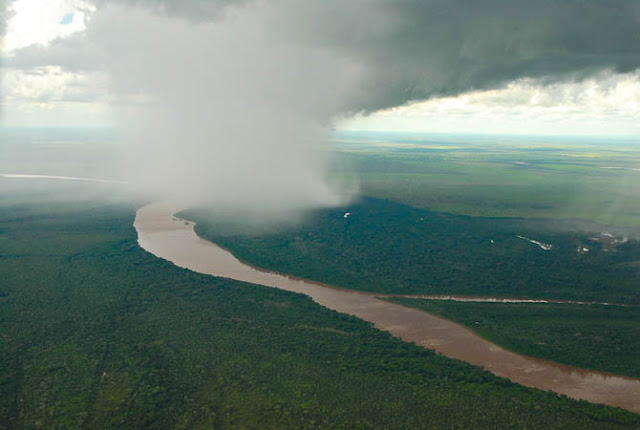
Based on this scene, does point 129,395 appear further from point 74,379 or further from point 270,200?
point 270,200

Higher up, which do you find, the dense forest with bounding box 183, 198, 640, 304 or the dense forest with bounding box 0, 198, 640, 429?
the dense forest with bounding box 183, 198, 640, 304

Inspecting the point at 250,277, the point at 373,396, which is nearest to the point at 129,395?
the point at 373,396

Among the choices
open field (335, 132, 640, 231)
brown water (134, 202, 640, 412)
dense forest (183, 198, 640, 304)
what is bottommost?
brown water (134, 202, 640, 412)

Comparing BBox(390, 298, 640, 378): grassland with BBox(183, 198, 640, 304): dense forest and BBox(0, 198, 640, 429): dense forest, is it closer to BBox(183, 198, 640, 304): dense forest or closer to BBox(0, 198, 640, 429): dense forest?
BBox(183, 198, 640, 304): dense forest

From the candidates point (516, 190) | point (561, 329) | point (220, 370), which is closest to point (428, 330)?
point (561, 329)

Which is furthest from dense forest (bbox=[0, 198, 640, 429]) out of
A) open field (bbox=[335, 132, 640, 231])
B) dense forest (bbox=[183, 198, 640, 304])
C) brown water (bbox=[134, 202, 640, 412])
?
open field (bbox=[335, 132, 640, 231])

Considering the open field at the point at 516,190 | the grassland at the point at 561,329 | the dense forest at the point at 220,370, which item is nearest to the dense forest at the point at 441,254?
the grassland at the point at 561,329

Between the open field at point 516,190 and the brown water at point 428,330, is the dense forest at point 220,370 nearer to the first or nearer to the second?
the brown water at point 428,330
